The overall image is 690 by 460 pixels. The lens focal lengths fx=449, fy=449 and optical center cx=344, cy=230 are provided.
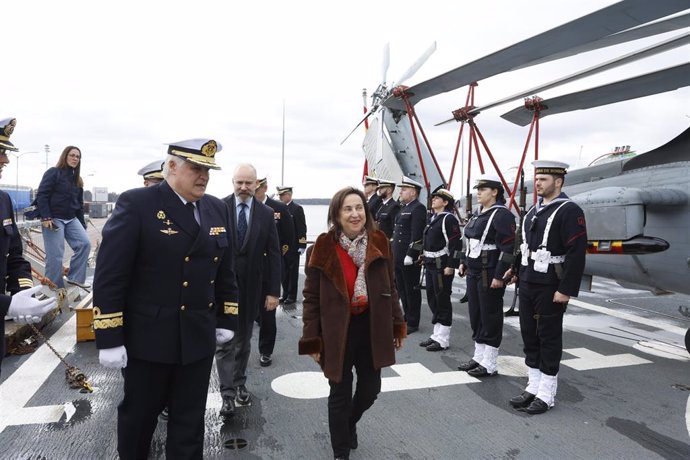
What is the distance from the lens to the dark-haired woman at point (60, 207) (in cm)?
554

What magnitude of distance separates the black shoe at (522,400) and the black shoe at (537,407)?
58 mm

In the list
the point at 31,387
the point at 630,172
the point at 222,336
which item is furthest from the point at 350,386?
the point at 630,172

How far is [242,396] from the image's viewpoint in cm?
341

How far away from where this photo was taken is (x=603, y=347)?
510cm

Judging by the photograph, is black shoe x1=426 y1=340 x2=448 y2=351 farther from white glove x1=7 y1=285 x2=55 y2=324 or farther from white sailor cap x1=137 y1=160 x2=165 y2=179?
white glove x1=7 y1=285 x2=55 y2=324

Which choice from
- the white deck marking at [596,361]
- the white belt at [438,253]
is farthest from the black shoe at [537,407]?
the white belt at [438,253]

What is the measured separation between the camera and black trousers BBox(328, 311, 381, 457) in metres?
2.55

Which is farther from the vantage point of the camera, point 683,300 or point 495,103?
point 683,300

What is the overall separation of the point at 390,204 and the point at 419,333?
2126 mm

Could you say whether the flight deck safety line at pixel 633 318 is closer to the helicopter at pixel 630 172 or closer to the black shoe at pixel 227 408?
the helicopter at pixel 630 172

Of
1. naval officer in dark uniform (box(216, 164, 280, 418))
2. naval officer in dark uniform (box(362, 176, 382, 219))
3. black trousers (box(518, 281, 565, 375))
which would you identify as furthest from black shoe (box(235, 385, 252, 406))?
naval officer in dark uniform (box(362, 176, 382, 219))

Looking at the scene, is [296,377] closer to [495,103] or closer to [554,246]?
[554,246]

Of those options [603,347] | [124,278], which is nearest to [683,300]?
[603,347]

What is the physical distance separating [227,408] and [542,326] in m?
2.45
